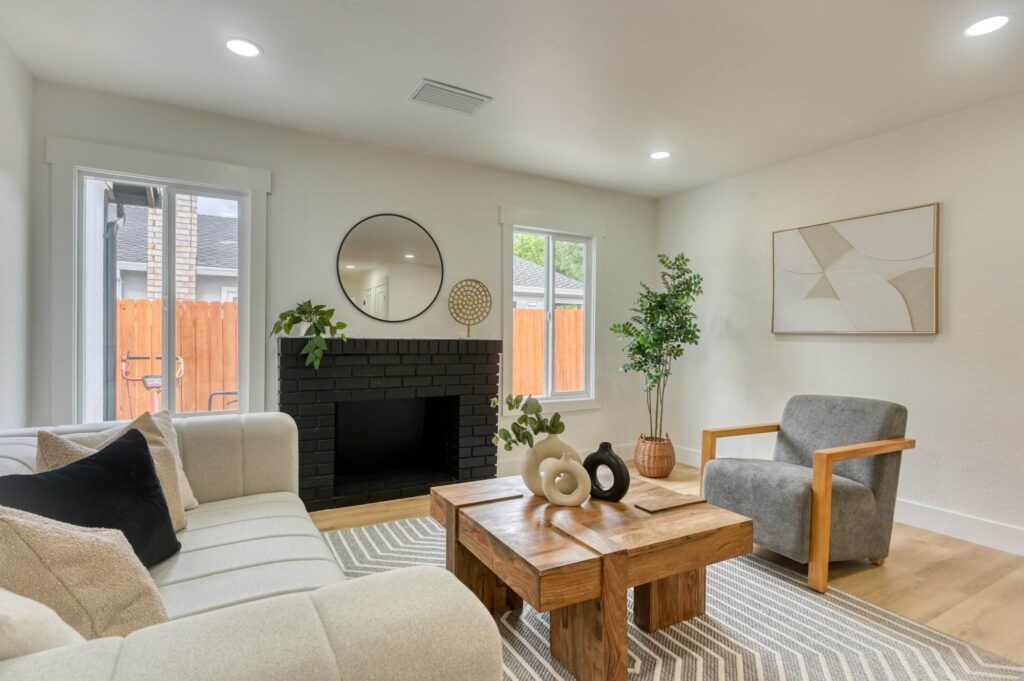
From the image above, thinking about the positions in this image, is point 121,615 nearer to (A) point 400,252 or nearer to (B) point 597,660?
(B) point 597,660

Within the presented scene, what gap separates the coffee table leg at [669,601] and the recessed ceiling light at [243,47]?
2.83m

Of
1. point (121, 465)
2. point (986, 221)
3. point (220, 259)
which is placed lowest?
point (121, 465)

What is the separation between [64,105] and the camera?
2770mm

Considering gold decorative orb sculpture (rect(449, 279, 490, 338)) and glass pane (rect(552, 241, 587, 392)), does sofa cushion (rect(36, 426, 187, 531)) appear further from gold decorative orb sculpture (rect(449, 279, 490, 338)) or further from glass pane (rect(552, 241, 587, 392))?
glass pane (rect(552, 241, 587, 392))

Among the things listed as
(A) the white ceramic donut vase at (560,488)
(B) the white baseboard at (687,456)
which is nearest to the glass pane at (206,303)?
(A) the white ceramic donut vase at (560,488)

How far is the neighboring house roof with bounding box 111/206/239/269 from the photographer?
3.02 m

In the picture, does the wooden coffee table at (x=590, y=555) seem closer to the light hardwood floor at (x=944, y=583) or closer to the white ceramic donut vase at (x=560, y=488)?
the white ceramic donut vase at (x=560, y=488)

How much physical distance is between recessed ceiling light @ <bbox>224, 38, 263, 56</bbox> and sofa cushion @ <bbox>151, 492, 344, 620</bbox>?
2001 mm

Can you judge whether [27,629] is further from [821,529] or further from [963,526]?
[963,526]

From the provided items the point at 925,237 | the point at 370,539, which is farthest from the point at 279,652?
the point at 925,237

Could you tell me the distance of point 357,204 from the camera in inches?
140

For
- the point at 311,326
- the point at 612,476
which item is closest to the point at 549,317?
the point at 311,326

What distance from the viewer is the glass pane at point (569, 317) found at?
177 inches

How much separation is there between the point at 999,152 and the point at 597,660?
3329 mm
